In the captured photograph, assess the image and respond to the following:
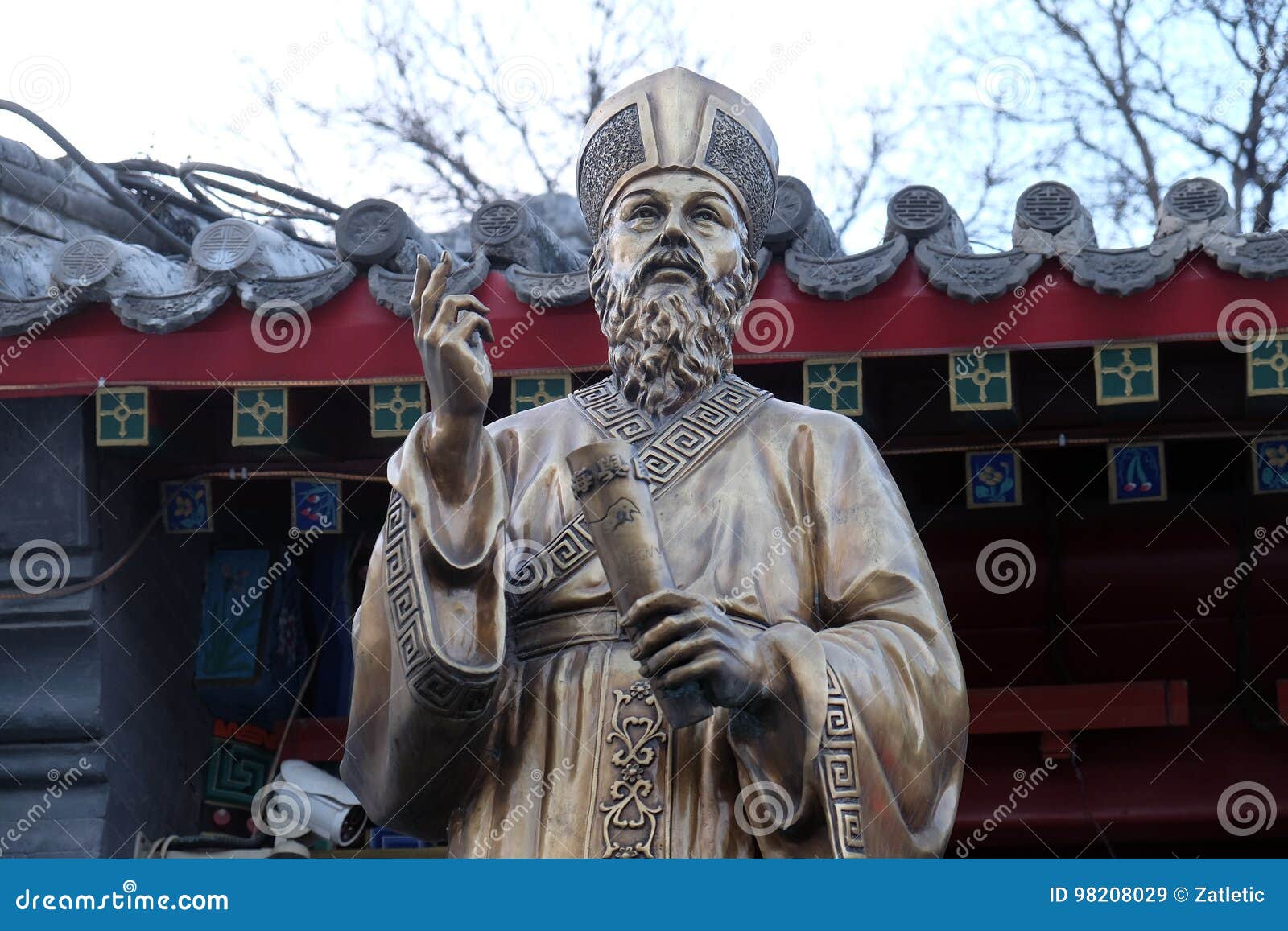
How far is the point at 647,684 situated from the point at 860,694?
14.7 inches

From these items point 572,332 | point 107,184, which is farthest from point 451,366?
point 107,184

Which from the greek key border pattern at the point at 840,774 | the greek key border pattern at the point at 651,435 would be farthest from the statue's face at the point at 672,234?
the greek key border pattern at the point at 840,774

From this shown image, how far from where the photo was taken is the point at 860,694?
312 cm

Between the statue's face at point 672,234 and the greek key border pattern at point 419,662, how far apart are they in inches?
27.8

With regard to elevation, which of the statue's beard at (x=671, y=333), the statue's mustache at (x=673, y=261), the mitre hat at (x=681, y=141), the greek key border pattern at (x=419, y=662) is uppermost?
the mitre hat at (x=681, y=141)

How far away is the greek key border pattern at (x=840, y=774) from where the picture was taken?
3053 mm

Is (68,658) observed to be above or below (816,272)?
below

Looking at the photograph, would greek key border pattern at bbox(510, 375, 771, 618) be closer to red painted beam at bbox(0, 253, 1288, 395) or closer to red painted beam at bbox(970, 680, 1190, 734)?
red painted beam at bbox(0, 253, 1288, 395)

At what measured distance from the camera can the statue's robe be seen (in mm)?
3107

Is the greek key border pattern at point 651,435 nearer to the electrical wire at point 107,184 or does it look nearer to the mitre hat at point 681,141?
the mitre hat at point 681,141

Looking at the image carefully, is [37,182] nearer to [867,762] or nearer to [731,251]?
[731,251]

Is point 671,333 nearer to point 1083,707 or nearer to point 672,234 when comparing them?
point 672,234

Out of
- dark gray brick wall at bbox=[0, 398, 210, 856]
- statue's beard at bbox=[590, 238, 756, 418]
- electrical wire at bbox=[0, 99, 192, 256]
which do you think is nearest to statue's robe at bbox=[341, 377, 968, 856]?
statue's beard at bbox=[590, 238, 756, 418]

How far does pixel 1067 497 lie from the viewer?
266 inches
